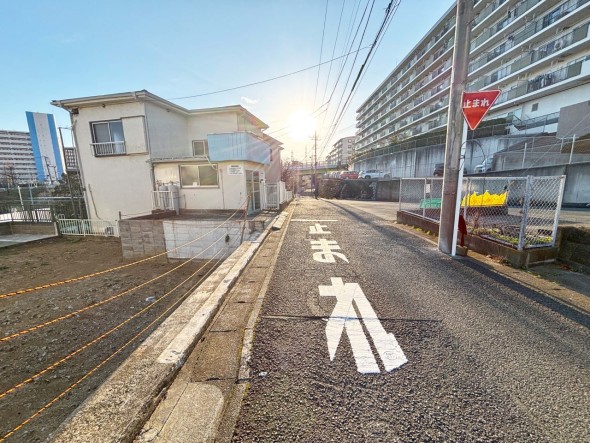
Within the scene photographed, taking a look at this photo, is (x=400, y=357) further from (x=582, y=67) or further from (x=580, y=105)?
(x=582, y=67)

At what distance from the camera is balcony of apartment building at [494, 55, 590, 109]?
56.7 feet

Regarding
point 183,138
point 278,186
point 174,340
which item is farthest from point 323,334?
point 183,138

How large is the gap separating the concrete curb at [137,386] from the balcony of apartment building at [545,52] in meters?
30.4

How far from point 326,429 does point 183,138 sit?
16.6 m

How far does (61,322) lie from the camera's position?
5.80 meters

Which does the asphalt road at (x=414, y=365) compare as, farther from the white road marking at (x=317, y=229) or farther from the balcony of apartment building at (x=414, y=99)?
the balcony of apartment building at (x=414, y=99)

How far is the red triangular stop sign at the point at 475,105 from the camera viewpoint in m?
4.57

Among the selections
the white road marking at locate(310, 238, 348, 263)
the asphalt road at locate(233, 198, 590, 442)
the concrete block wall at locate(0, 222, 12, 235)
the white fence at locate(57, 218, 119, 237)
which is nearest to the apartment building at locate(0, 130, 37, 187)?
the concrete block wall at locate(0, 222, 12, 235)

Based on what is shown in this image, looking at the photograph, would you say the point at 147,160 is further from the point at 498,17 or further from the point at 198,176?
the point at 498,17

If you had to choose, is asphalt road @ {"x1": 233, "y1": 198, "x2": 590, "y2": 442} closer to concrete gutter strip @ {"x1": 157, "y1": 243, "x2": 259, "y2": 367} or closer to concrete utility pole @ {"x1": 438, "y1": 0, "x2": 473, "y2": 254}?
concrete gutter strip @ {"x1": 157, "y1": 243, "x2": 259, "y2": 367}

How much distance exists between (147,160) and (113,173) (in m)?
2.38

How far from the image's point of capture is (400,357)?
2270 mm

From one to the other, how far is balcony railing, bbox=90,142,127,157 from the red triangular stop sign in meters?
14.8

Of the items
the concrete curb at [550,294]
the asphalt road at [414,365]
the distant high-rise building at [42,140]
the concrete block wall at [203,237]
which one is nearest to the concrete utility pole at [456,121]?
the concrete curb at [550,294]
